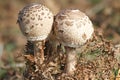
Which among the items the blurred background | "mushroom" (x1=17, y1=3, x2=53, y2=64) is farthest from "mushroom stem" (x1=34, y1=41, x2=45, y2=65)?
the blurred background

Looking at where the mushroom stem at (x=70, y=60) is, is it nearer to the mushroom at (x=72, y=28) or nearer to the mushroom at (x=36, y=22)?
the mushroom at (x=72, y=28)

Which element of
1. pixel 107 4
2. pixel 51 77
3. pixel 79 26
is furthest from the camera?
pixel 107 4

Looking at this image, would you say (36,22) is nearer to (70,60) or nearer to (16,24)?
(70,60)

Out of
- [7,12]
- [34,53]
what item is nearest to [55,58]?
[34,53]

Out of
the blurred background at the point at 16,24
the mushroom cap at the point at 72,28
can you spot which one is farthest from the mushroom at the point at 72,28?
the blurred background at the point at 16,24

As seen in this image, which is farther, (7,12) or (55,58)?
(7,12)

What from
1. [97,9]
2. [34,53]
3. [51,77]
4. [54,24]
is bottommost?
[51,77]

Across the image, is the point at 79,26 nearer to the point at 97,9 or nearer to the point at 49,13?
the point at 49,13
